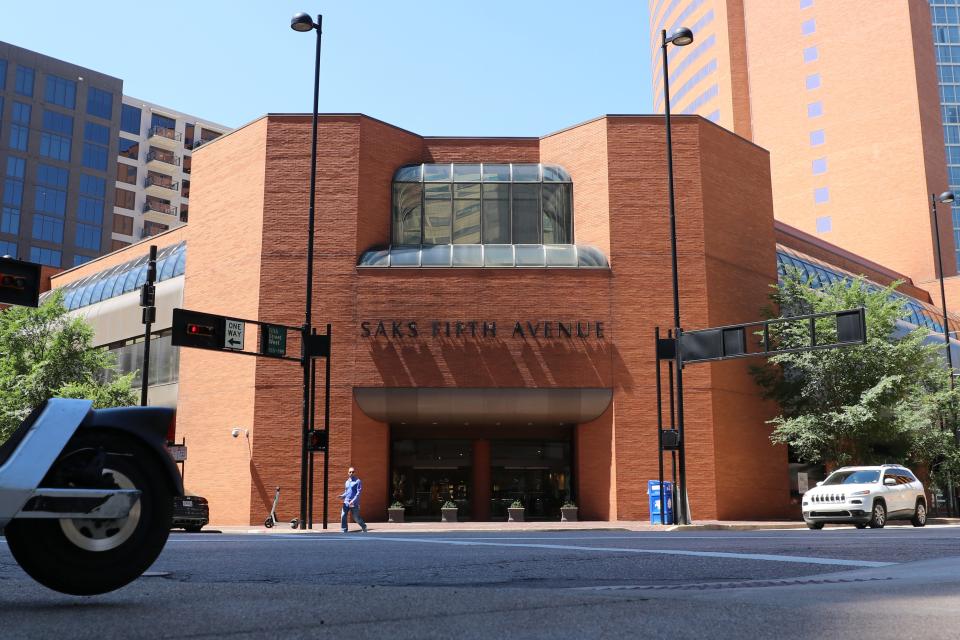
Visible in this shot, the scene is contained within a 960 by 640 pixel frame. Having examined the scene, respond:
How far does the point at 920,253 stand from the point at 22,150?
77807 millimetres

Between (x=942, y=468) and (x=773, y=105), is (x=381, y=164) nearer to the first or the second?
(x=942, y=468)

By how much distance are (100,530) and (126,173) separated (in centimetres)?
9824

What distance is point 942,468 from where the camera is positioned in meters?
37.1

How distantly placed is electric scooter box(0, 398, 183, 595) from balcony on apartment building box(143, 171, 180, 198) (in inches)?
3849

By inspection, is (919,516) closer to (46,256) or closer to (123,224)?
(46,256)

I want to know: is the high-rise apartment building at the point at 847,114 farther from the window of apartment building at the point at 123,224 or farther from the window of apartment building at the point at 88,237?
the window of apartment building at the point at 88,237

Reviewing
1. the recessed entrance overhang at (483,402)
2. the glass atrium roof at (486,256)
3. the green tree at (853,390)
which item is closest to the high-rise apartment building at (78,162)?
the glass atrium roof at (486,256)

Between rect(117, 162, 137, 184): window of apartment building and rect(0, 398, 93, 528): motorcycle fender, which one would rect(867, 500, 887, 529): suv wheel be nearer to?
rect(0, 398, 93, 528): motorcycle fender

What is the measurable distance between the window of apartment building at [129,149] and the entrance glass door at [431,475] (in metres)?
72.4

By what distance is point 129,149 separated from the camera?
317 ft

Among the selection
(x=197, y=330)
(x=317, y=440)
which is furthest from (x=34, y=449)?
(x=317, y=440)

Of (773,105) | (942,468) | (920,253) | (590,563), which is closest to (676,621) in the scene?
(590,563)

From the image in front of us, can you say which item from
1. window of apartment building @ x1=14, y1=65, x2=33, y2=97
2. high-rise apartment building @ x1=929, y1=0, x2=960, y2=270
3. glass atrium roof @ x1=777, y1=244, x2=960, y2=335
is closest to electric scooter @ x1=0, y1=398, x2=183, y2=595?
glass atrium roof @ x1=777, y1=244, x2=960, y2=335

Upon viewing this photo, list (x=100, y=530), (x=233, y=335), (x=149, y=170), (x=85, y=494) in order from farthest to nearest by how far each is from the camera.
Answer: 1. (x=149, y=170)
2. (x=233, y=335)
3. (x=100, y=530)
4. (x=85, y=494)
